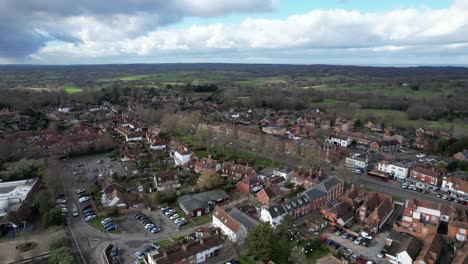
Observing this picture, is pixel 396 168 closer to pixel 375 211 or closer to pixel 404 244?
pixel 375 211

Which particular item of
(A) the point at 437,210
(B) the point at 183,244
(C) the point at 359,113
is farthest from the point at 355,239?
(C) the point at 359,113

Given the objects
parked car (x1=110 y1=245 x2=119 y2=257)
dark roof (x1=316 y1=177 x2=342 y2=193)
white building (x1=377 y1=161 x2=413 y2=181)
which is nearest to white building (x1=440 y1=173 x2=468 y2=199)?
white building (x1=377 y1=161 x2=413 y2=181)

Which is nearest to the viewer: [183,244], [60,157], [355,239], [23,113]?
[183,244]

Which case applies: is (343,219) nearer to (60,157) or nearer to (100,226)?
(100,226)

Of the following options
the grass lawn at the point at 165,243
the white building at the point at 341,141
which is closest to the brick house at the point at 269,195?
the grass lawn at the point at 165,243

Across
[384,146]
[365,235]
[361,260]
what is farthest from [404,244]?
[384,146]

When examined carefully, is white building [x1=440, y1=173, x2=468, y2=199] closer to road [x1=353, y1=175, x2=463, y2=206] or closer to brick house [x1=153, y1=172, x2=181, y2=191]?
road [x1=353, y1=175, x2=463, y2=206]
